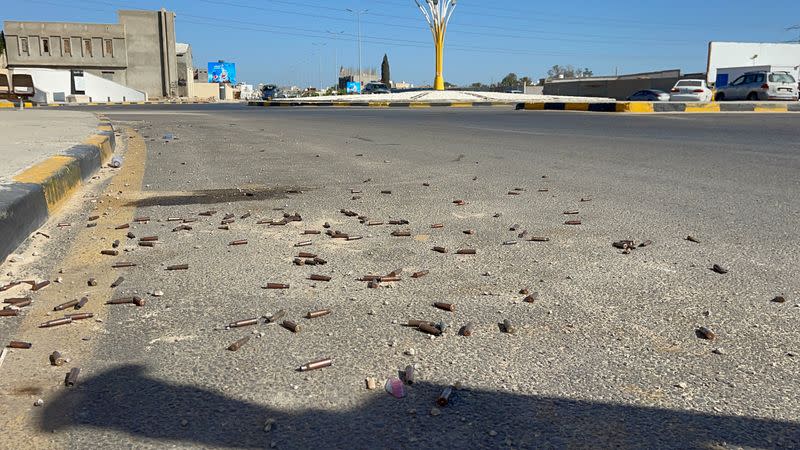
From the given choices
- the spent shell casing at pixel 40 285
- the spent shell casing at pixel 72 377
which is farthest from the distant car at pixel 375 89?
the spent shell casing at pixel 72 377

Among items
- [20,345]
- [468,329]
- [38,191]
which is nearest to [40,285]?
[20,345]

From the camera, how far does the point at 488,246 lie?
3947 millimetres

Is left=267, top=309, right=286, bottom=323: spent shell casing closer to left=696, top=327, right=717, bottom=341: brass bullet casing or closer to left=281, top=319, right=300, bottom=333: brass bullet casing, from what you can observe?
left=281, top=319, right=300, bottom=333: brass bullet casing

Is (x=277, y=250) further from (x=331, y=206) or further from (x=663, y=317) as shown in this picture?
(x=663, y=317)

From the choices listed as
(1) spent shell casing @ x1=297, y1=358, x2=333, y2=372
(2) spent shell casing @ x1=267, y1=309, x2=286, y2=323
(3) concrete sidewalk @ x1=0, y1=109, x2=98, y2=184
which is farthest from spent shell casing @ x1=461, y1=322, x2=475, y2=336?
(3) concrete sidewalk @ x1=0, y1=109, x2=98, y2=184

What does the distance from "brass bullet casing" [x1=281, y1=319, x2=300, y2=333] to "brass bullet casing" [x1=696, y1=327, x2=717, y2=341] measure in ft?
5.21

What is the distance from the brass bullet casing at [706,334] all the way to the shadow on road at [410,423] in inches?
25.0

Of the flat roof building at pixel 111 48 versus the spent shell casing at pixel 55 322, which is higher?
the flat roof building at pixel 111 48

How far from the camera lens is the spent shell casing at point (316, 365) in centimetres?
226

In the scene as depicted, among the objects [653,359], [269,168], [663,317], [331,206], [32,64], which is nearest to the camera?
[653,359]

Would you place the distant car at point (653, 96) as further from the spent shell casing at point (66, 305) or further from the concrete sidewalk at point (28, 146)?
the spent shell casing at point (66, 305)

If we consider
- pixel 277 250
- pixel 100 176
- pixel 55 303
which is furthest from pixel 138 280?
pixel 100 176

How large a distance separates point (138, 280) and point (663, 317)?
8.14 ft

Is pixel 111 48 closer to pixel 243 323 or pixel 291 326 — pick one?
pixel 243 323
